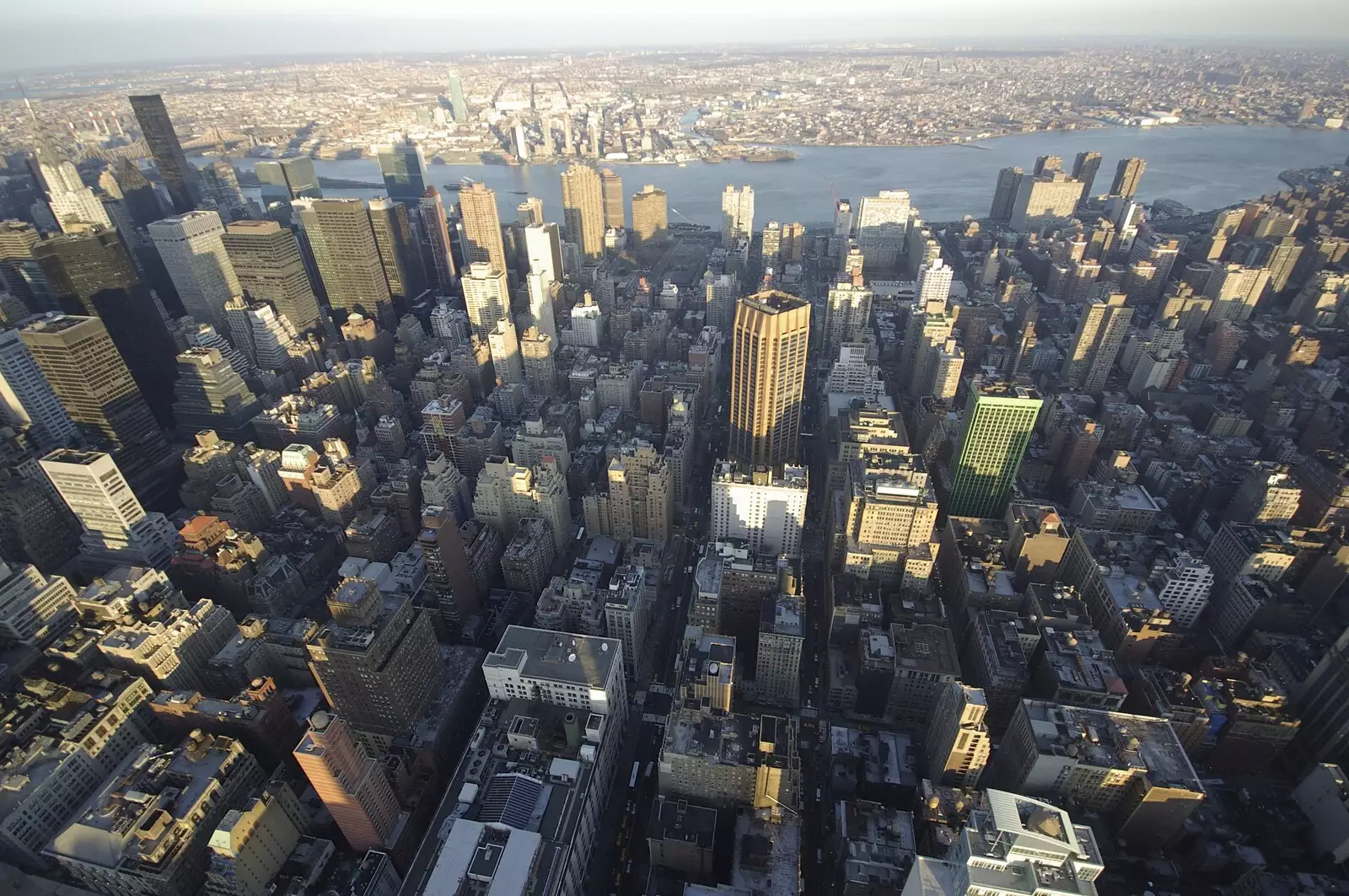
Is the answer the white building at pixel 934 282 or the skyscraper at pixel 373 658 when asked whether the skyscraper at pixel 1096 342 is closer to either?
the white building at pixel 934 282

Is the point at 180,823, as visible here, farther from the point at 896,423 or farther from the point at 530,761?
the point at 896,423

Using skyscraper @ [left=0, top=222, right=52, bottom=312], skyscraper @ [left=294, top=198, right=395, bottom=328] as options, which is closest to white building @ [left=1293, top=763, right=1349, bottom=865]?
skyscraper @ [left=294, top=198, right=395, bottom=328]

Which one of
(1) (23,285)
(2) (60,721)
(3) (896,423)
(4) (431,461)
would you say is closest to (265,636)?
(2) (60,721)

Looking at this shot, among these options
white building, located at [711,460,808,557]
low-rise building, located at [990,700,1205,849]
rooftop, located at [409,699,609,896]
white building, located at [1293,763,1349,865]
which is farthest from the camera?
white building, located at [711,460,808,557]

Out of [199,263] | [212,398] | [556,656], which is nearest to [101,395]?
[212,398]

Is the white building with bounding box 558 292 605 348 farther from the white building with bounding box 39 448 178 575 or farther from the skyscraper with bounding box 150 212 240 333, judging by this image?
the white building with bounding box 39 448 178 575

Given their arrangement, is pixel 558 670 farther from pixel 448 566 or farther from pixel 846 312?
pixel 846 312
